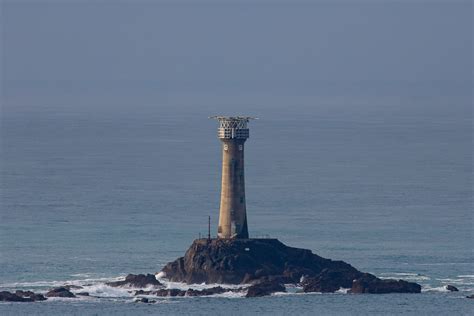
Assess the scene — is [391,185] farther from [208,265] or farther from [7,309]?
[7,309]

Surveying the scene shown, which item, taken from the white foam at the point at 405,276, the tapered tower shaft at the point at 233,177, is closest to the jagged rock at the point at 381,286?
the white foam at the point at 405,276

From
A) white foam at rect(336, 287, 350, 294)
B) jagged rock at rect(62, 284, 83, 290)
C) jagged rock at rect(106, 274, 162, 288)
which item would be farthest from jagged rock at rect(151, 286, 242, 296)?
white foam at rect(336, 287, 350, 294)

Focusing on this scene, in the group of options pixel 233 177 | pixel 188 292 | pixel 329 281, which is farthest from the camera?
pixel 233 177

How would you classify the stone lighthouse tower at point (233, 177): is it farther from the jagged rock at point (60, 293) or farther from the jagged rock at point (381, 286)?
the jagged rock at point (60, 293)

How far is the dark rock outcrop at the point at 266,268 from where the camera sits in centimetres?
10806

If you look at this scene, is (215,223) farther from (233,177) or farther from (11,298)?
(11,298)

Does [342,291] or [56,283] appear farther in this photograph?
[56,283]

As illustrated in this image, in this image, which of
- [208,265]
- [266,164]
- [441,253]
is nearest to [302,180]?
[266,164]

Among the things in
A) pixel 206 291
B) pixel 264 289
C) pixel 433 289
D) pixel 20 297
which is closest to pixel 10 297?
pixel 20 297

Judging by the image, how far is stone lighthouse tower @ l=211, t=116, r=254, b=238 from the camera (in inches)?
4471

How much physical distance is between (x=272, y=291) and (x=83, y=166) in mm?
75999

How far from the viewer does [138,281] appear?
359 ft

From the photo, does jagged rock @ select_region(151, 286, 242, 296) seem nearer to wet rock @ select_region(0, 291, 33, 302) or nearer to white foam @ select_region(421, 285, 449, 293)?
wet rock @ select_region(0, 291, 33, 302)

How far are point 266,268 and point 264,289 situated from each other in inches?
142
